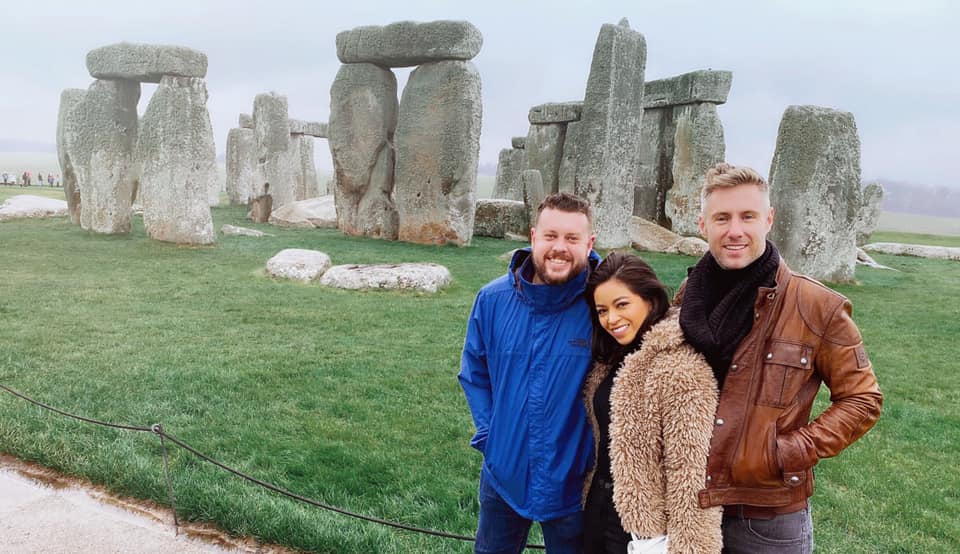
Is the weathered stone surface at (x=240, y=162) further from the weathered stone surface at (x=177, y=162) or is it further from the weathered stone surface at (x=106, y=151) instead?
the weathered stone surface at (x=177, y=162)

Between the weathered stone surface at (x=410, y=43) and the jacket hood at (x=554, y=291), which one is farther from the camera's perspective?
the weathered stone surface at (x=410, y=43)

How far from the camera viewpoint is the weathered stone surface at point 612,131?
36.9 feet

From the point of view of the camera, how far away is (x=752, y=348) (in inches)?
60.3

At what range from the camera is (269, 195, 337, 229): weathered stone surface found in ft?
46.1

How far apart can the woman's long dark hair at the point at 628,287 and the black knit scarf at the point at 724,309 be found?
117mm

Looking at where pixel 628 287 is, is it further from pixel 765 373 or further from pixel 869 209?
pixel 869 209

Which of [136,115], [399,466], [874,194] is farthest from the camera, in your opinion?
[874,194]

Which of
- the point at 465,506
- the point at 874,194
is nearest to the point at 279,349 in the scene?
the point at 465,506

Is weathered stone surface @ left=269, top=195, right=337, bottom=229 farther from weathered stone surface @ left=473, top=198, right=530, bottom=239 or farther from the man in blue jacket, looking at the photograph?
the man in blue jacket

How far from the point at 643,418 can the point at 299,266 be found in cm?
655

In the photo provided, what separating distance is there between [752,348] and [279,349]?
13.5 ft

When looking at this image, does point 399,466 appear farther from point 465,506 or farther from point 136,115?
point 136,115

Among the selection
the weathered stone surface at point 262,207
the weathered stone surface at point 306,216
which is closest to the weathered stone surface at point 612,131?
the weathered stone surface at point 306,216

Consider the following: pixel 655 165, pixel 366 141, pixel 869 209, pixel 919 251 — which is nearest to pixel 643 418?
pixel 366 141
